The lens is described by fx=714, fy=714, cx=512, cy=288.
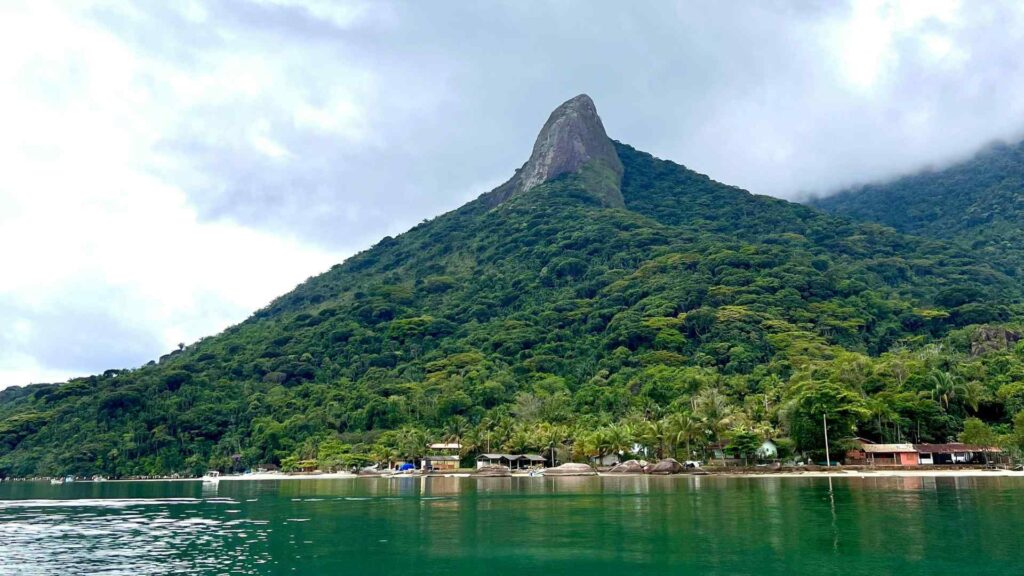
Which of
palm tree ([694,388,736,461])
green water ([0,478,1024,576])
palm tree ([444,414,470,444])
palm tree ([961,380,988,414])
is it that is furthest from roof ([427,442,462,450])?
palm tree ([961,380,988,414])

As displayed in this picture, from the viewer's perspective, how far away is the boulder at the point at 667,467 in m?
75.5

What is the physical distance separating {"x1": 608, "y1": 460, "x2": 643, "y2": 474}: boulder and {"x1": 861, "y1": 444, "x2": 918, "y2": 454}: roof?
2302 centimetres

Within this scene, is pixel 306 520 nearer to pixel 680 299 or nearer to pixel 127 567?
pixel 127 567

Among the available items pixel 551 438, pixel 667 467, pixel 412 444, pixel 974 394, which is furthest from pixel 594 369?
pixel 974 394

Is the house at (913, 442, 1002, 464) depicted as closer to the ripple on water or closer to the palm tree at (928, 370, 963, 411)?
the palm tree at (928, 370, 963, 411)

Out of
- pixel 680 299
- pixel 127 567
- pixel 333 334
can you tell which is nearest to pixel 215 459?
pixel 333 334

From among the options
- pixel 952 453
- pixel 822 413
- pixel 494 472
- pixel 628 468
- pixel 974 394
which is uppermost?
pixel 974 394

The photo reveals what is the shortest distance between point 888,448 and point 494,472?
44.2 metres

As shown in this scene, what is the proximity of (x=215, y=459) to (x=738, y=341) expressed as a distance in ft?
299

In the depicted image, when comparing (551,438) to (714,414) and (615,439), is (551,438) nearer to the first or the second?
(615,439)

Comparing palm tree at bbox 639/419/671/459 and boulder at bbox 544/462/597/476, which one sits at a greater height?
palm tree at bbox 639/419/671/459

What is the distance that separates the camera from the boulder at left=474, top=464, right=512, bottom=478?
3482 inches

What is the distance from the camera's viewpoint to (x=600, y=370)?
409ft

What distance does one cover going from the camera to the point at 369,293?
7662 inches
